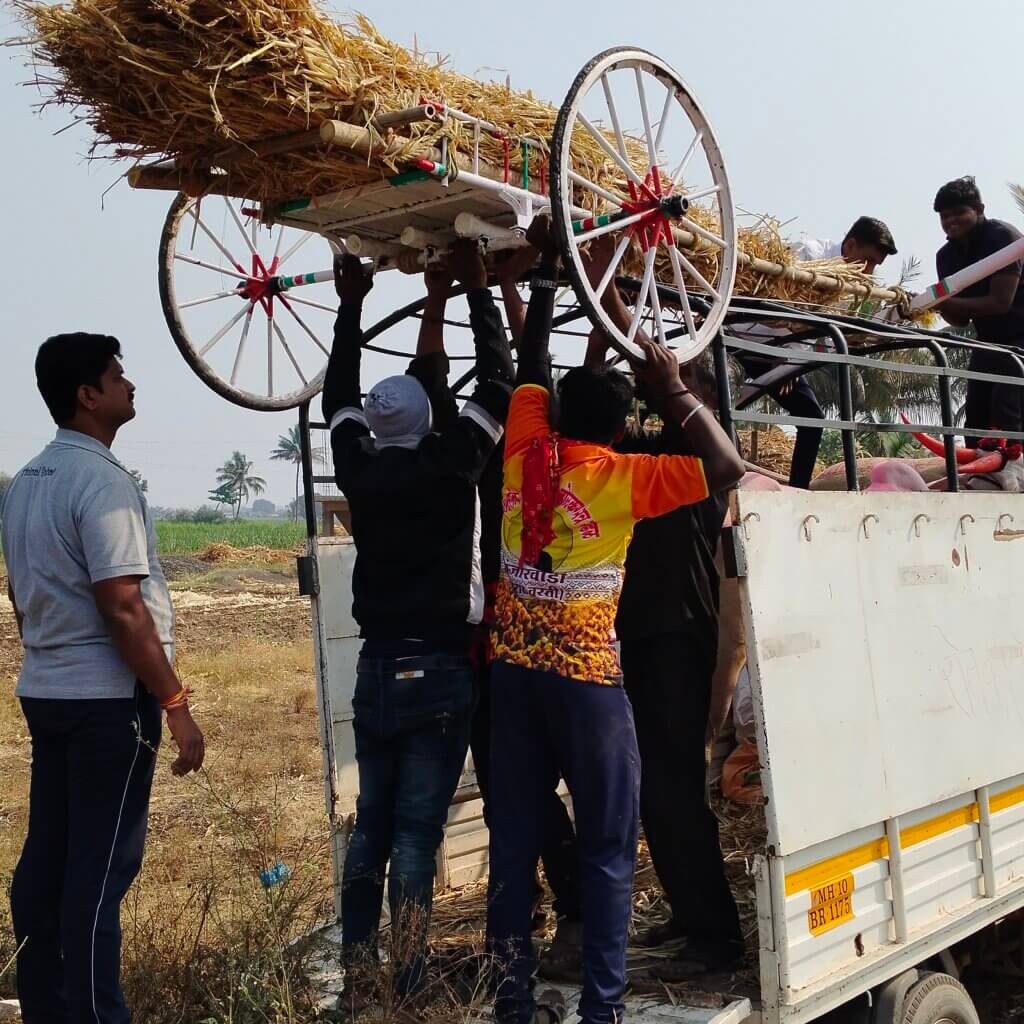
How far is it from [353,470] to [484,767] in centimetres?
122

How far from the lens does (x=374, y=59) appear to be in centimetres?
350

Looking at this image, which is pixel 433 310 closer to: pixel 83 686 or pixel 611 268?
pixel 611 268

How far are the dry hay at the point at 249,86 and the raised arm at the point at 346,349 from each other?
0.43m

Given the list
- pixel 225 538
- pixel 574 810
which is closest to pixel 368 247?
pixel 574 810

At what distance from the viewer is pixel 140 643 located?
3.38 metres

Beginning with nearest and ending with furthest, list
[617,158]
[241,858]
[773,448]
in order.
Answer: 1. [617,158]
2. [241,858]
3. [773,448]

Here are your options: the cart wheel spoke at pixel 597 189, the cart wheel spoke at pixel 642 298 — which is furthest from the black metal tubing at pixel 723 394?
the cart wheel spoke at pixel 597 189

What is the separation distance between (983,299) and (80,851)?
473 centimetres

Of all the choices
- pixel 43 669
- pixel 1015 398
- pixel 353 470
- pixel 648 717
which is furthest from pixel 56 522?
pixel 1015 398

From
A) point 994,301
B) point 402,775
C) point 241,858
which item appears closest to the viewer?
point 402,775

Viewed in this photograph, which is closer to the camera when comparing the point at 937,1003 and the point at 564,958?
the point at 937,1003

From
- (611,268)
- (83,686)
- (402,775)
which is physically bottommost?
(402,775)

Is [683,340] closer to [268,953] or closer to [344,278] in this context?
[344,278]

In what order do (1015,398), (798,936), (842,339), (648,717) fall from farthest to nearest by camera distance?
(1015,398), (842,339), (648,717), (798,936)
